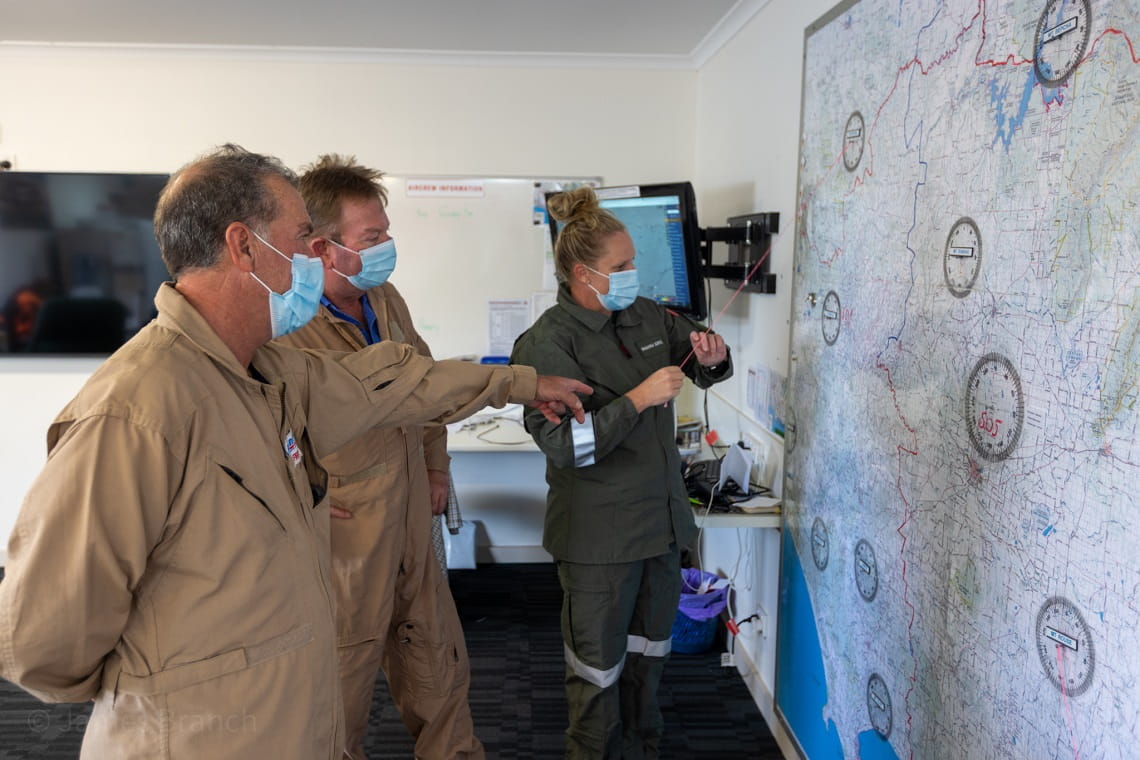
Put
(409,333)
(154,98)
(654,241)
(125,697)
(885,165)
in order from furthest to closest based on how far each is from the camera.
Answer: (154,98) → (654,241) → (409,333) → (885,165) → (125,697)

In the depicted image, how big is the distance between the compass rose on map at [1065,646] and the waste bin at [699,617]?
193cm

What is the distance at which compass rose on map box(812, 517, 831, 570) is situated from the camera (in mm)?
2215

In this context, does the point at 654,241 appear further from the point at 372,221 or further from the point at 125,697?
the point at 125,697

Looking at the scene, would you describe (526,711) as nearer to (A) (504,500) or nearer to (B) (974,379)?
(A) (504,500)

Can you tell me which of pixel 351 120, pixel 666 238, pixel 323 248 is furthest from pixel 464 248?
pixel 323 248

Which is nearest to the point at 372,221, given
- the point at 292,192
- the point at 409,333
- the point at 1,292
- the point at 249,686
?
the point at 409,333

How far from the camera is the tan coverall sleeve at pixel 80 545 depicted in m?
0.99

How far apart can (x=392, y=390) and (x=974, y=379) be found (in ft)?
3.60

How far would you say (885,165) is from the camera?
184 centimetres

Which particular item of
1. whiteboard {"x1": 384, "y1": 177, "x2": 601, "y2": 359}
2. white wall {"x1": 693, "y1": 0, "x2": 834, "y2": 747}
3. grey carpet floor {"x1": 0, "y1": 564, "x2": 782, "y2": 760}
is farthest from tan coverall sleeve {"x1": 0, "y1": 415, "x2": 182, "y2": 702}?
whiteboard {"x1": 384, "y1": 177, "x2": 601, "y2": 359}

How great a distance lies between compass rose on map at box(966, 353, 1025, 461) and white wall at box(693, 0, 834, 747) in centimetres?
109

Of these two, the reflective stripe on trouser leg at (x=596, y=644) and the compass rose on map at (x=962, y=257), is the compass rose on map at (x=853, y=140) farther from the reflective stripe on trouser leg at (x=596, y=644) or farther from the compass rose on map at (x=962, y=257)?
the reflective stripe on trouser leg at (x=596, y=644)

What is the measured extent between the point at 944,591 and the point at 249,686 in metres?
1.29

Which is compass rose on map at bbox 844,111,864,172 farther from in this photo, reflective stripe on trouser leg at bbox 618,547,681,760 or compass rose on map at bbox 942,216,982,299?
reflective stripe on trouser leg at bbox 618,547,681,760
